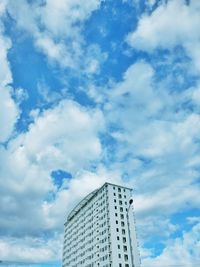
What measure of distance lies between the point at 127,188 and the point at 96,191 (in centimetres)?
1468

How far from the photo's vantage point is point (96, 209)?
126375 mm

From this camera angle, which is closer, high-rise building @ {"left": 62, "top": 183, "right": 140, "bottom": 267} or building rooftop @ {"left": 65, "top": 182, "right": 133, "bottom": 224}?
high-rise building @ {"left": 62, "top": 183, "right": 140, "bottom": 267}

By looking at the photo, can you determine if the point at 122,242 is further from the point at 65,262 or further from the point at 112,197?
the point at 65,262

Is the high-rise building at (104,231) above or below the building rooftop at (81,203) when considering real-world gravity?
below

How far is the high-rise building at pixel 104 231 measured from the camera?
105625 mm

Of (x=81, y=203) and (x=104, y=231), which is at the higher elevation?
(x=81, y=203)

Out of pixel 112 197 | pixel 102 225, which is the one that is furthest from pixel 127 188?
pixel 102 225

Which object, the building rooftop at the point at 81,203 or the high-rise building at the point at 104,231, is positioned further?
the building rooftop at the point at 81,203

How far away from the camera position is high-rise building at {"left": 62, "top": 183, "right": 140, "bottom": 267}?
106 m

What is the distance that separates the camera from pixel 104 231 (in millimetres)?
113000

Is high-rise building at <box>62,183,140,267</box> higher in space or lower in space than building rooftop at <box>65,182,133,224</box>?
lower

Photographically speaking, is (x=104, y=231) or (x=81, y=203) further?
(x=81, y=203)

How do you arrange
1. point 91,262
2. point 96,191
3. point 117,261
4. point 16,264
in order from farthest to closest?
point 16,264, point 96,191, point 91,262, point 117,261

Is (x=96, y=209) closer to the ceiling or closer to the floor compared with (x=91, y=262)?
closer to the ceiling
